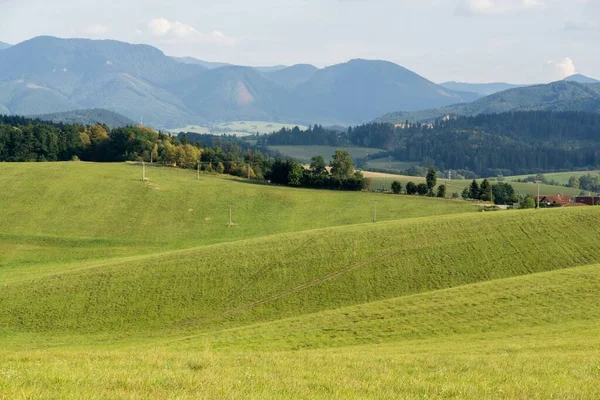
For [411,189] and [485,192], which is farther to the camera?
[411,189]

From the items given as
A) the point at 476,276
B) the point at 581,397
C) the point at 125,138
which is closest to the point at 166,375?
the point at 581,397

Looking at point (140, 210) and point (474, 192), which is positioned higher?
point (474, 192)

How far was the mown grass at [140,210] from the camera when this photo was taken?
97125mm

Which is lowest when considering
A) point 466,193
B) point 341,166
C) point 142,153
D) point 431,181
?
point 466,193

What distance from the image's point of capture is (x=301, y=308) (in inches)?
2120

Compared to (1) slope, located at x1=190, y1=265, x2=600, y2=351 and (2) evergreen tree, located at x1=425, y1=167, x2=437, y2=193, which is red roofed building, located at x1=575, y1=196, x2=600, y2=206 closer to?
(2) evergreen tree, located at x1=425, y1=167, x2=437, y2=193

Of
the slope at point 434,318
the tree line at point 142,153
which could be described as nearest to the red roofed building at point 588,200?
the tree line at point 142,153

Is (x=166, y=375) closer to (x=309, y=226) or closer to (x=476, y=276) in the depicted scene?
(x=476, y=276)

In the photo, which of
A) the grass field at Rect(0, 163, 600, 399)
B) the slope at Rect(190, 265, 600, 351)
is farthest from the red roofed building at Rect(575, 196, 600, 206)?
the slope at Rect(190, 265, 600, 351)

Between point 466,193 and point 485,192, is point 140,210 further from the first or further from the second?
point 485,192

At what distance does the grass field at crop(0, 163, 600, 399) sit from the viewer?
58.9 feet

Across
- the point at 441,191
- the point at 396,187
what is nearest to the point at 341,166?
the point at 396,187

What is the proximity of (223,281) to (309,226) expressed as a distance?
51.5 m

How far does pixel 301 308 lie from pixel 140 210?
229 ft
